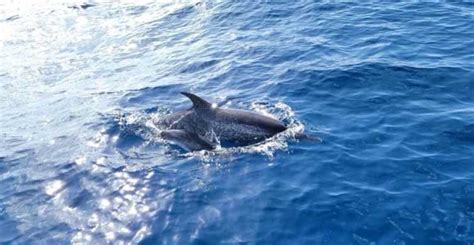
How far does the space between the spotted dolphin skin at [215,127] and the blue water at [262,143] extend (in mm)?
364

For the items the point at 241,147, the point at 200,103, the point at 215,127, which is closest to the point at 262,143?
the point at 241,147

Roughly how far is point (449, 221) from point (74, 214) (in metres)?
7.81

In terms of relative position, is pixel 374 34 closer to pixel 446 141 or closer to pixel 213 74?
pixel 213 74

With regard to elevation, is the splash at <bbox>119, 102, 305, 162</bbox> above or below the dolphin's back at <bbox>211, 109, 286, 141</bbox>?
below

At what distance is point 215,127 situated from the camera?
14.2 m

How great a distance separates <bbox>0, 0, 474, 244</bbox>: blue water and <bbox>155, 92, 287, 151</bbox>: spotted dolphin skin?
364mm

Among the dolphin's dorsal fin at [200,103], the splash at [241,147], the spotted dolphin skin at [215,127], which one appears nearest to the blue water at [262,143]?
the splash at [241,147]

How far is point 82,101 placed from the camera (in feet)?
61.8

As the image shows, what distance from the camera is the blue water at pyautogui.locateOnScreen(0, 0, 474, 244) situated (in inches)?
427

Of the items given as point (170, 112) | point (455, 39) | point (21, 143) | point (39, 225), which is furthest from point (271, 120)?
point (455, 39)

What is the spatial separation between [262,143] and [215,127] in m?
1.44

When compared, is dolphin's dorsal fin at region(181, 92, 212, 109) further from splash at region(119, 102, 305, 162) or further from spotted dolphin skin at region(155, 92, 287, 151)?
splash at region(119, 102, 305, 162)

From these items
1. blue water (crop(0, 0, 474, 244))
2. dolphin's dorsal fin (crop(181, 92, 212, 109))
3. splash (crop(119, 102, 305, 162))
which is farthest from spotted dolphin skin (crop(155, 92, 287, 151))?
blue water (crop(0, 0, 474, 244))

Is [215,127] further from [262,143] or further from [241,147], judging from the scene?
[262,143]
